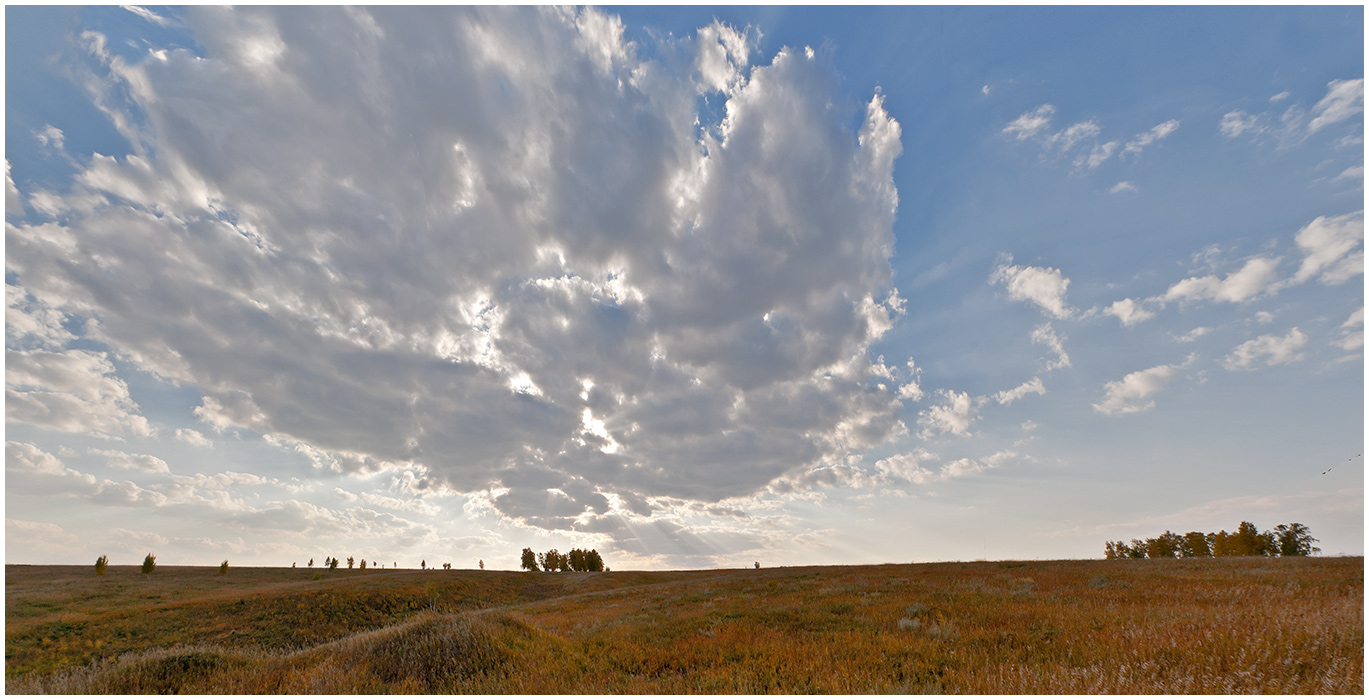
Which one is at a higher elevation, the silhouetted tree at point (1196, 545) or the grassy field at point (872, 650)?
the grassy field at point (872, 650)

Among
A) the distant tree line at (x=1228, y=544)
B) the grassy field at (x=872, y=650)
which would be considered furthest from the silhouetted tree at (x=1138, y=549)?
the grassy field at (x=872, y=650)

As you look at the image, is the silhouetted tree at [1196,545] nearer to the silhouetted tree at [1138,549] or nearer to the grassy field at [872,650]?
the silhouetted tree at [1138,549]

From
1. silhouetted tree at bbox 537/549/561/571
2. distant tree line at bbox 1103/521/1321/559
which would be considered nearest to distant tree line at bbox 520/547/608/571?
silhouetted tree at bbox 537/549/561/571

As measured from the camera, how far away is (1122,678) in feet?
23.5

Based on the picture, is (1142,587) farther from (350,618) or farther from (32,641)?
(32,641)

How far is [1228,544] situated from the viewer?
74.0 m

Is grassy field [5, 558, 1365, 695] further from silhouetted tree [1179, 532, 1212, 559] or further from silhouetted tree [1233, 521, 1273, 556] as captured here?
silhouetted tree [1179, 532, 1212, 559]

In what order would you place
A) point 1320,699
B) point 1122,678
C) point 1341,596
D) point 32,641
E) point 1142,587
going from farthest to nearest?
point 32,641 → point 1142,587 → point 1341,596 → point 1122,678 → point 1320,699

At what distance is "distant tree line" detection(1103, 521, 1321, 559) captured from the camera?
216 ft

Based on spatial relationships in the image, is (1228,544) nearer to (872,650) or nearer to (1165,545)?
(1165,545)

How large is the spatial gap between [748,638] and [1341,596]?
14358 millimetres

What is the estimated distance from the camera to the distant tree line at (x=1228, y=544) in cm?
6594

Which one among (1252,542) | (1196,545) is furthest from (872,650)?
(1196,545)

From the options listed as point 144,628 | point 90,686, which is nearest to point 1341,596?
point 90,686
